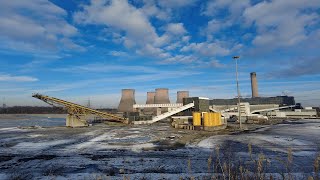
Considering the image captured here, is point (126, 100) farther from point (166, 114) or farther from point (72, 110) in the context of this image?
point (72, 110)

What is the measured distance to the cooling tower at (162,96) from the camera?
91.0 m

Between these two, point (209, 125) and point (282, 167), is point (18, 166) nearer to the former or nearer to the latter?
point (282, 167)

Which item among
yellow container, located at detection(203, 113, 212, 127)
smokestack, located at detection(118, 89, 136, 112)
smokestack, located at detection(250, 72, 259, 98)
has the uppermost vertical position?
smokestack, located at detection(250, 72, 259, 98)

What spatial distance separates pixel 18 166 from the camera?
1312 cm

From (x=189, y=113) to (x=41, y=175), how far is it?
4573 centimetres

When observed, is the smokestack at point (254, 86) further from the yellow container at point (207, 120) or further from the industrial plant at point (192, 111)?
the yellow container at point (207, 120)

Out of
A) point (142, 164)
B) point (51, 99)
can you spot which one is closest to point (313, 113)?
point (51, 99)

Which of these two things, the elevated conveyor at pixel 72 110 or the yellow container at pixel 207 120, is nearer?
the yellow container at pixel 207 120

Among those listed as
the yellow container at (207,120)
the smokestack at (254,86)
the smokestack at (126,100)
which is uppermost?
the smokestack at (254,86)

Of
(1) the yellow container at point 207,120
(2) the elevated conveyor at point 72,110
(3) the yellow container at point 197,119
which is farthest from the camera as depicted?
(2) the elevated conveyor at point 72,110

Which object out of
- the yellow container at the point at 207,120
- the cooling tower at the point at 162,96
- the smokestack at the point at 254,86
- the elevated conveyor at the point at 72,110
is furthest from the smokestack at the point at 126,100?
the yellow container at the point at 207,120

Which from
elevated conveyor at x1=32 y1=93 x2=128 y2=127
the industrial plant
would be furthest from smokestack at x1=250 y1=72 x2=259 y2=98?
elevated conveyor at x1=32 y1=93 x2=128 y2=127

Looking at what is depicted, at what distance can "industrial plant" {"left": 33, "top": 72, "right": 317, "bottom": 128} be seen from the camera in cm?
3903

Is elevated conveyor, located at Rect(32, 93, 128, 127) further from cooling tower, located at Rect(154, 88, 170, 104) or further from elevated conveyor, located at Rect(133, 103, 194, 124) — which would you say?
cooling tower, located at Rect(154, 88, 170, 104)
